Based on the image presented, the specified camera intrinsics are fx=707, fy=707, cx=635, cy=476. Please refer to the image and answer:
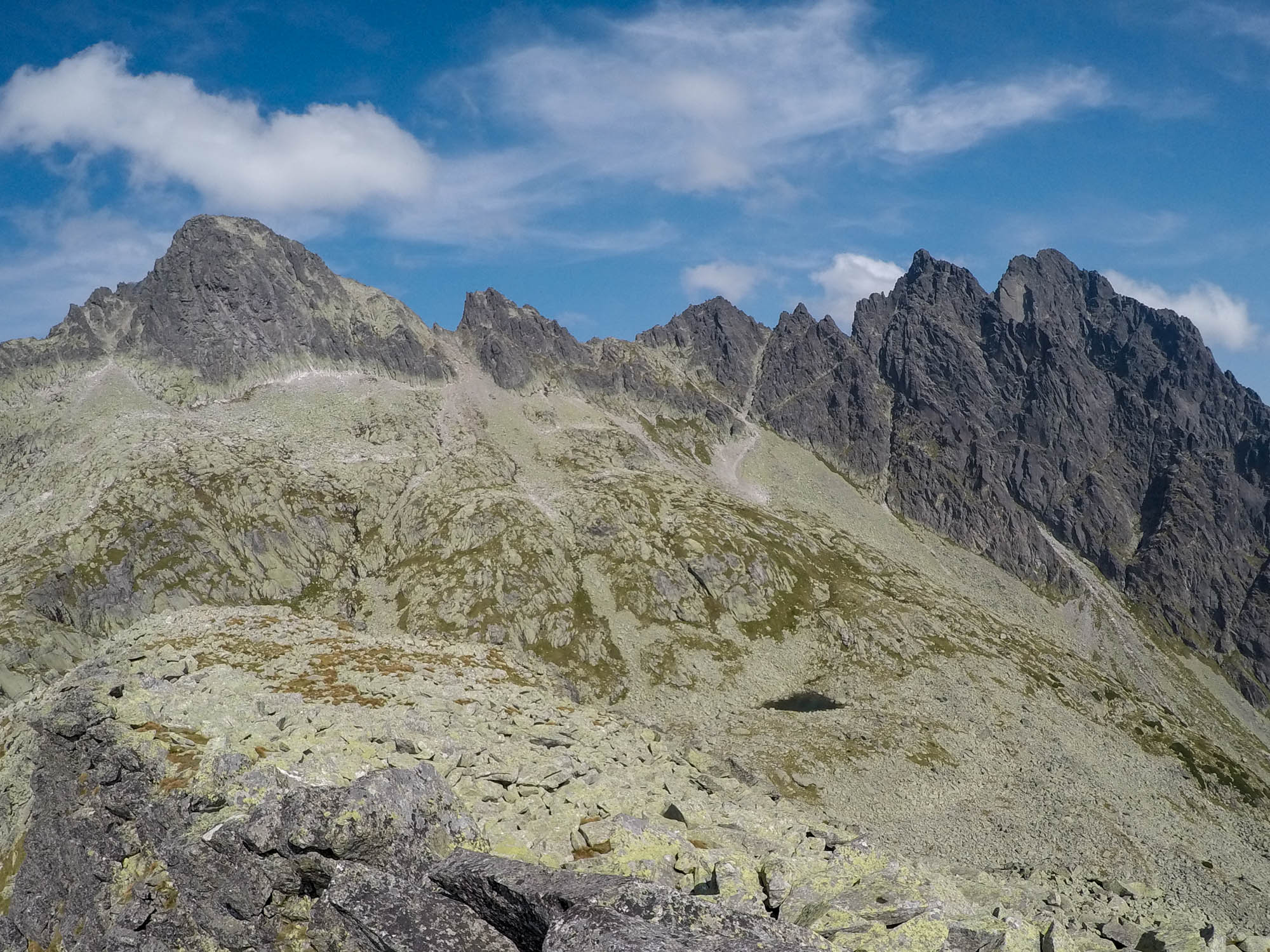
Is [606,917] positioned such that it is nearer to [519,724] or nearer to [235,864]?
[235,864]

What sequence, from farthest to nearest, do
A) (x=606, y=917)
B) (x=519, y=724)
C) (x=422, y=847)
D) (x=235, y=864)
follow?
(x=519, y=724) → (x=235, y=864) → (x=422, y=847) → (x=606, y=917)

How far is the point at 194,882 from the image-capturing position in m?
17.4

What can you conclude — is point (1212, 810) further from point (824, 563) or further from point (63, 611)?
point (63, 611)

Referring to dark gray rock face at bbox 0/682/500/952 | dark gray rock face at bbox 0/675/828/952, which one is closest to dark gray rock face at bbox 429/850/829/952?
dark gray rock face at bbox 0/675/828/952

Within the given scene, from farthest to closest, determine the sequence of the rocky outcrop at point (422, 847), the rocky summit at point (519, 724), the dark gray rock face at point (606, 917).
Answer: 1. the rocky summit at point (519, 724)
2. the rocky outcrop at point (422, 847)
3. the dark gray rock face at point (606, 917)

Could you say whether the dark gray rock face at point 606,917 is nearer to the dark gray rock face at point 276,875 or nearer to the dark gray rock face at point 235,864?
the dark gray rock face at point 276,875

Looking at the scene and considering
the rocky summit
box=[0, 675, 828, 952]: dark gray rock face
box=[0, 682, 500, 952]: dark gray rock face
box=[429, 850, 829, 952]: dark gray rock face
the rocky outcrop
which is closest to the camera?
box=[429, 850, 829, 952]: dark gray rock face

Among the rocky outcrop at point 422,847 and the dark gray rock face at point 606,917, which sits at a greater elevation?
the dark gray rock face at point 606,917

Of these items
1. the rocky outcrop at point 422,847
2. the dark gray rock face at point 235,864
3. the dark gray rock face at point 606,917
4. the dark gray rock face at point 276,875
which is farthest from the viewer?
the dark gray rock face at point 235,864

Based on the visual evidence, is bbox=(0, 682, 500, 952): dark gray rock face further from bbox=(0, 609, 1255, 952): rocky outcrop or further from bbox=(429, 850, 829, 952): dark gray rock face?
bbox=(429, 850, 829, 952): dark gray rock face

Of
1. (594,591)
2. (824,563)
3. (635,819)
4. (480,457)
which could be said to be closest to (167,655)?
(635,819)

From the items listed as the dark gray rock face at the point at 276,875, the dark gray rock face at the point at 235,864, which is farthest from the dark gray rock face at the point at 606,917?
the dark gray rock face at the point at 235,864

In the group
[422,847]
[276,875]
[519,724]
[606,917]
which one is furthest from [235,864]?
[519,724]

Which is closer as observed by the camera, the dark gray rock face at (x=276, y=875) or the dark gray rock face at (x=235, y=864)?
the dark gray rock face at (x=276, y=875)
